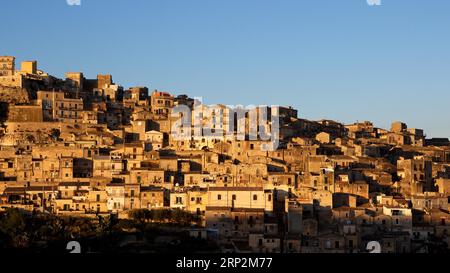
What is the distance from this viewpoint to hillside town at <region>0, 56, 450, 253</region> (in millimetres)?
32719

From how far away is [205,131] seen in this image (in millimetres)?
43156

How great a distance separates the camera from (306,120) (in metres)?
49.7

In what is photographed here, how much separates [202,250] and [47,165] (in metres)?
10.2

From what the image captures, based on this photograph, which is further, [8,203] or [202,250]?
[8,203]

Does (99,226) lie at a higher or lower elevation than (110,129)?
lower

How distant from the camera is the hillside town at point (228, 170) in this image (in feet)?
107

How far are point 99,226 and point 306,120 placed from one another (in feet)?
63.5

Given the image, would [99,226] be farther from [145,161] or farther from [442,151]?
[442,151]

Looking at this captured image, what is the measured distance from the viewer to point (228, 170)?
37.6 metres
